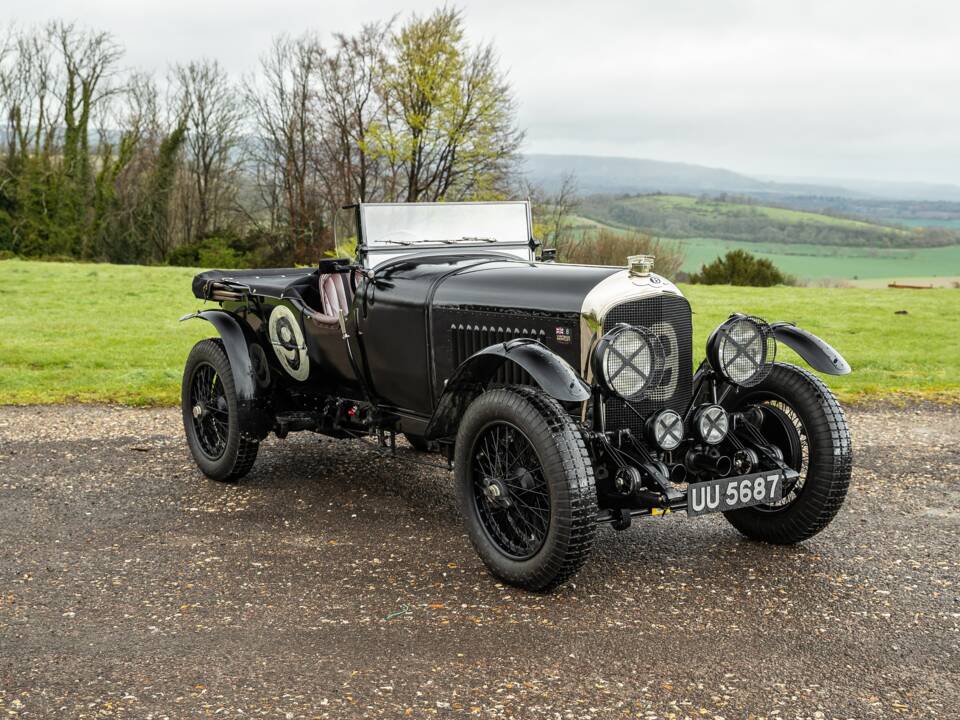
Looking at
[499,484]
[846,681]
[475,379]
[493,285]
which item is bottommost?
[846,681]

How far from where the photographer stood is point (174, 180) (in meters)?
38.5

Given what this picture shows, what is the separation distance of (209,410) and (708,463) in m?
3.60

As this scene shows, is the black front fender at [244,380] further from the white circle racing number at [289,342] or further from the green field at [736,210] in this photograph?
the green field at [736,210]

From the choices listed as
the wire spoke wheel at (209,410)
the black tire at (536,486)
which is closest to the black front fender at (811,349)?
the black tire at (536,486)

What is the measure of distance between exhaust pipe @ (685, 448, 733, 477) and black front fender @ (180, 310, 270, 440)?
2.90 m

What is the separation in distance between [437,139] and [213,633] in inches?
1069

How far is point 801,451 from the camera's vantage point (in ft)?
16.5

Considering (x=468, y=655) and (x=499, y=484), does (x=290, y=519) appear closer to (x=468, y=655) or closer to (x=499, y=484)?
(x=499, y=484)

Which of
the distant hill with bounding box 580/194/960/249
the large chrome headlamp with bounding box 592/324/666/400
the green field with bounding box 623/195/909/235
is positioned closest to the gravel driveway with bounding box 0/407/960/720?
the large chrome headlamp with bounding box 592/324/666/400

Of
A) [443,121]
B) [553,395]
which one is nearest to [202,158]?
[443,121]

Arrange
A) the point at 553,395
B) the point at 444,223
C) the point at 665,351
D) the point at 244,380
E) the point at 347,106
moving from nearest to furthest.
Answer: the point at 553,395 < the point at 665,351 < the point at 244,380 < the point at 444,223 < the point at 347,106

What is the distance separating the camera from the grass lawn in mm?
10578

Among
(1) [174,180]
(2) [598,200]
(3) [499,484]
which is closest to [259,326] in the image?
(3) [499,484]

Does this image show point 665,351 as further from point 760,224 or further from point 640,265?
point 760,224
